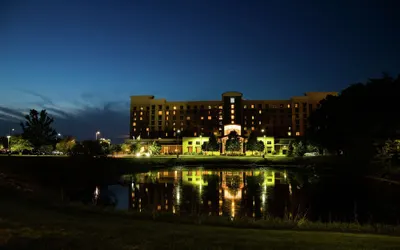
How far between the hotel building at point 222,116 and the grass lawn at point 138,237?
129707mm

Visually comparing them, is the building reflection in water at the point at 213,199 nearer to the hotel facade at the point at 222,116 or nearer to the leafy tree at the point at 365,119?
the leafy tree at the point at 365,119

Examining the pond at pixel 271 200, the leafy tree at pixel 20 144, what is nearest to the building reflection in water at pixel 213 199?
the pond at pixel 271 200

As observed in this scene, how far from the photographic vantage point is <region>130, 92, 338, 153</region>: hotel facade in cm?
14688

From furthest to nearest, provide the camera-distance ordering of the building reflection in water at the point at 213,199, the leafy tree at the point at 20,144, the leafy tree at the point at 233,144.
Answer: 1. the leafy tree at the point at 233,144
2. the leafy tree at the point at 20,144
3. the building reflection in water at the point at 213,199

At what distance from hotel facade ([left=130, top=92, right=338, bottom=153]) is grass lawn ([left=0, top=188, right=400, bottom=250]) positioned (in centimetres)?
12927

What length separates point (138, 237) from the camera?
10.3 m

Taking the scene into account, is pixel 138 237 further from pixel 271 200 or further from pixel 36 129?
pixel 36 129

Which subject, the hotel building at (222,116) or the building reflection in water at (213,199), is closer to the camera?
the building reflection in water at (213,199)

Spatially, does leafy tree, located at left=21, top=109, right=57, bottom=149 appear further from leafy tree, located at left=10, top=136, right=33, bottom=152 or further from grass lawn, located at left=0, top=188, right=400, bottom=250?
grass lawn, located at left=0, top=188, right=400, bottom=250

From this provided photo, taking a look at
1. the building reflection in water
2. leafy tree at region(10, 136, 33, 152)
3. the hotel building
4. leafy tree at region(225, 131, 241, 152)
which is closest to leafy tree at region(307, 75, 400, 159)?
the building reflection in water

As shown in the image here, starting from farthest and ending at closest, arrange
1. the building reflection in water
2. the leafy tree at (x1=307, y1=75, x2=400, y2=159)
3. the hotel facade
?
1. the hotel facade
2. the leafy tree at (x1=307, y1=75, x2=400, y2=159)
3. the building reflection in water

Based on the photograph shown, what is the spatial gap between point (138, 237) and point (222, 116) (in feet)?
461

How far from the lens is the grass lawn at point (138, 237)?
933cm

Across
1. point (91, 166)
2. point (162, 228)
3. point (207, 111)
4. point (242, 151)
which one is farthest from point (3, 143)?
point (162, 228)
